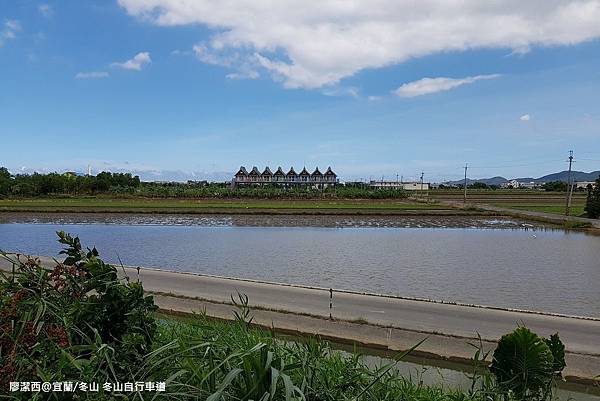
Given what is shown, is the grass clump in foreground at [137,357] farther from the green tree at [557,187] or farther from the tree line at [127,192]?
the green tree at [557,187]

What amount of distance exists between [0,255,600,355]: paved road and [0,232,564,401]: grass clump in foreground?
521cm

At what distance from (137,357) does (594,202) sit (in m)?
44.2

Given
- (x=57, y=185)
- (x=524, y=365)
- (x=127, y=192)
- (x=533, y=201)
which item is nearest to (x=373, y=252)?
(x=524, y=365)

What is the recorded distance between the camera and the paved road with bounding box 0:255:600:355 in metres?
7.96

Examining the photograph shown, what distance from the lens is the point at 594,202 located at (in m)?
38.8

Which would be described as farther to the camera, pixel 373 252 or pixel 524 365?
pixel 373 252

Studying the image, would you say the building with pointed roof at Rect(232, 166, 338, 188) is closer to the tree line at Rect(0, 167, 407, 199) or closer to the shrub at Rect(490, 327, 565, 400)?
the tree line at Rect(0, 167, 407, 199)

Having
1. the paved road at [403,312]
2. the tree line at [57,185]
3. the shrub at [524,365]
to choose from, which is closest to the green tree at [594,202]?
the paved road at [403,312]

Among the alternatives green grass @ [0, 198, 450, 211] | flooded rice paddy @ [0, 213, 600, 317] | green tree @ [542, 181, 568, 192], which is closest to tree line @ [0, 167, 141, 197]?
green grass @ [0, 198, 450, 211]

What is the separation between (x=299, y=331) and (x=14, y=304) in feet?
18.9

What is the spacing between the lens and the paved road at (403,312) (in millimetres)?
7965

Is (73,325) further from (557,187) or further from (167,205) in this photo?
(557,187)

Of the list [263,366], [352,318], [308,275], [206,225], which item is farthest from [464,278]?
[206,225]

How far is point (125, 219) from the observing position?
36438 mm
